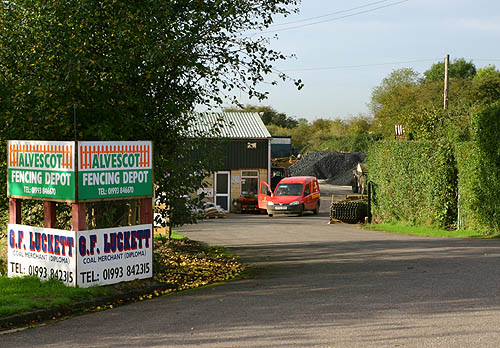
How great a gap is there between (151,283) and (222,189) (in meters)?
40.2

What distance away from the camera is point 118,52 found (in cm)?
1170

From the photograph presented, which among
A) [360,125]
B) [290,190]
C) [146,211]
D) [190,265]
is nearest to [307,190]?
[290,190]

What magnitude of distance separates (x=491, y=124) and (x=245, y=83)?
9.07 meters

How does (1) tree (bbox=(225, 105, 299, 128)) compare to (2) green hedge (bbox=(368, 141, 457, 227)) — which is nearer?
(2) green hedge (bbox=(368, 141, 457, 227))

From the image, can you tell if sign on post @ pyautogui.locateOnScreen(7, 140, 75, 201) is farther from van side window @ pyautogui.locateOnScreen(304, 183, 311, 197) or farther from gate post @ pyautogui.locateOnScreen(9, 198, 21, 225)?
van side window @ pyautogui.locateOnScreen(304, 183, 311, 197)

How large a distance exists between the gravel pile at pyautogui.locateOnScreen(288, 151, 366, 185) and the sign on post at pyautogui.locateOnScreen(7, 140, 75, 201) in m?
66.2

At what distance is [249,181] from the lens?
52.7 metres

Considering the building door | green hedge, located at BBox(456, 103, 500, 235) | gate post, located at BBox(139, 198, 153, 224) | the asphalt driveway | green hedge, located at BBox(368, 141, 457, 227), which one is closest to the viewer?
the asphalt driveway

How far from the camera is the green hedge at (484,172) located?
19.6 m

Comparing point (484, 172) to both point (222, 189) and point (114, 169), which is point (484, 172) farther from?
point (222, 189)

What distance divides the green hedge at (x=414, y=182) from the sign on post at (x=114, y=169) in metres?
13.3

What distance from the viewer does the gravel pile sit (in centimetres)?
7794

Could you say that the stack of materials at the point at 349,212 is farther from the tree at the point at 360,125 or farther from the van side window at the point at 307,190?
the tree at the point at 360,125

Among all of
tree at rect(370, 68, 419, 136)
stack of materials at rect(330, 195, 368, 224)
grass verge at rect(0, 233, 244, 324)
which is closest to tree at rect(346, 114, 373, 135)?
tree at rect(370, 68, 419, 136)
